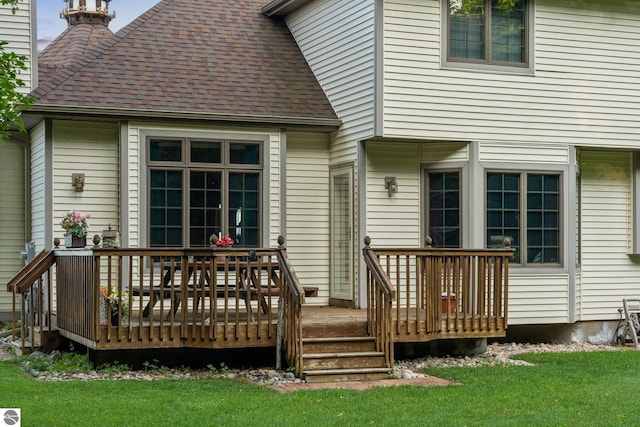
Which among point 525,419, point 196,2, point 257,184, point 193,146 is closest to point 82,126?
point 193,146

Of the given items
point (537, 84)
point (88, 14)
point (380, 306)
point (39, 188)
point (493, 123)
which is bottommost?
point (380, 306)

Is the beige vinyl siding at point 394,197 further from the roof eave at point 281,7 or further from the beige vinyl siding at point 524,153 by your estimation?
the roof eave at point 281,7

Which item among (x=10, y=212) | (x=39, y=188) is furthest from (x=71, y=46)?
(x=39, y=188)

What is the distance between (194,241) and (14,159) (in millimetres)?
3488

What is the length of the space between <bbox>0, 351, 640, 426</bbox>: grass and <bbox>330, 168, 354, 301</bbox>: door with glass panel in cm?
347

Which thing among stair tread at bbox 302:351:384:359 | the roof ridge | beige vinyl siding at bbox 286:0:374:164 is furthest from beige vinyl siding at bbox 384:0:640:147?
the roof ridge

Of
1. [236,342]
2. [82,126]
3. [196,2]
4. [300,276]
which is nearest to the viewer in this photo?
[236,342]

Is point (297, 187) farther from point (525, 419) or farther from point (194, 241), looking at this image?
point (525, 419)

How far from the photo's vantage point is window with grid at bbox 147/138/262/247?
13414 millimetres

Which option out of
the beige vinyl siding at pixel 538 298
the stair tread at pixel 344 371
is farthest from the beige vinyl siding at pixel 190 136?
the beige vinyl siding at pixel 538 298

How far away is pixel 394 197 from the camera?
14.1 meters

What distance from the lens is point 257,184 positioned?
45.7 ft

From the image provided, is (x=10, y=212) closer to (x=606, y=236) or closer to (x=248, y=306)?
(x=248, y=306)

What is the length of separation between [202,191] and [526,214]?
15.5 ft
